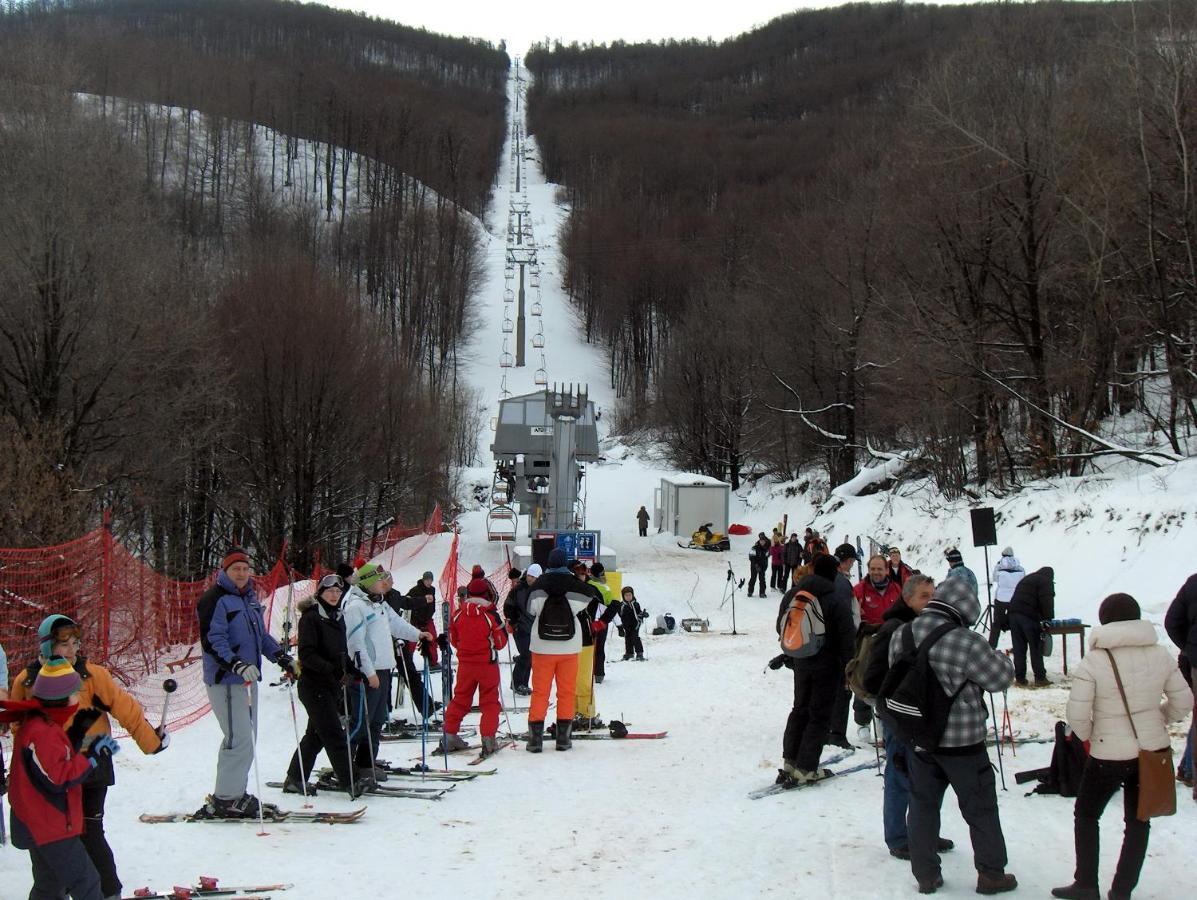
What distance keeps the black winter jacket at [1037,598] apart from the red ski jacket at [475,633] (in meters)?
5.84

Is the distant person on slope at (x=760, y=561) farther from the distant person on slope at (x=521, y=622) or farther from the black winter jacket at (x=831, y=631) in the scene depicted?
the black winter jacket at (x=831, y=631)

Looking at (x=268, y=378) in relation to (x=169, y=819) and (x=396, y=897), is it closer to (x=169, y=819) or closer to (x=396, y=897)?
(x=169, y=819)

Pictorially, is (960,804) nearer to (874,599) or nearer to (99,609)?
(874,599)

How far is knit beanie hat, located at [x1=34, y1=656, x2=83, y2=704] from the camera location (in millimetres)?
4453

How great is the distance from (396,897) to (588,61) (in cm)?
16280

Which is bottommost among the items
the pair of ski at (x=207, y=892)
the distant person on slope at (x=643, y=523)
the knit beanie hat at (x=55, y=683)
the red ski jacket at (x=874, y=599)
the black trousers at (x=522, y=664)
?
the distant person on slope at (x=643, y=523)

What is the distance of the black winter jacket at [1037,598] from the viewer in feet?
37.0

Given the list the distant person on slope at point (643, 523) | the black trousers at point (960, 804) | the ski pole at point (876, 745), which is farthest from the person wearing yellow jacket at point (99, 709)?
the distant person on slope at point (643, 523)

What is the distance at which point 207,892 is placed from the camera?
529 centimetres

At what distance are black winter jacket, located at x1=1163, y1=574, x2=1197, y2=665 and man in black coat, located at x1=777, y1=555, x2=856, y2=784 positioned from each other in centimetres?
207

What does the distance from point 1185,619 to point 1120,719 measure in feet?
7.12

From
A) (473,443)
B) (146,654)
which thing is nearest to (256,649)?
(146,654)

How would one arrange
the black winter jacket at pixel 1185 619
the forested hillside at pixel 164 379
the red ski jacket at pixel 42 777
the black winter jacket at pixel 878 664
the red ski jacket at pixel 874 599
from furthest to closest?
the forested hillside at pixel 164 379 < the red ski jacket at pixel 874 599 < the black winter jacket at pixel 1185 619 < the black winter jacket at pixel 878 664 < the red ski jacket at pixel 42 777

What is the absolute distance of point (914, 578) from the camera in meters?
5.91
